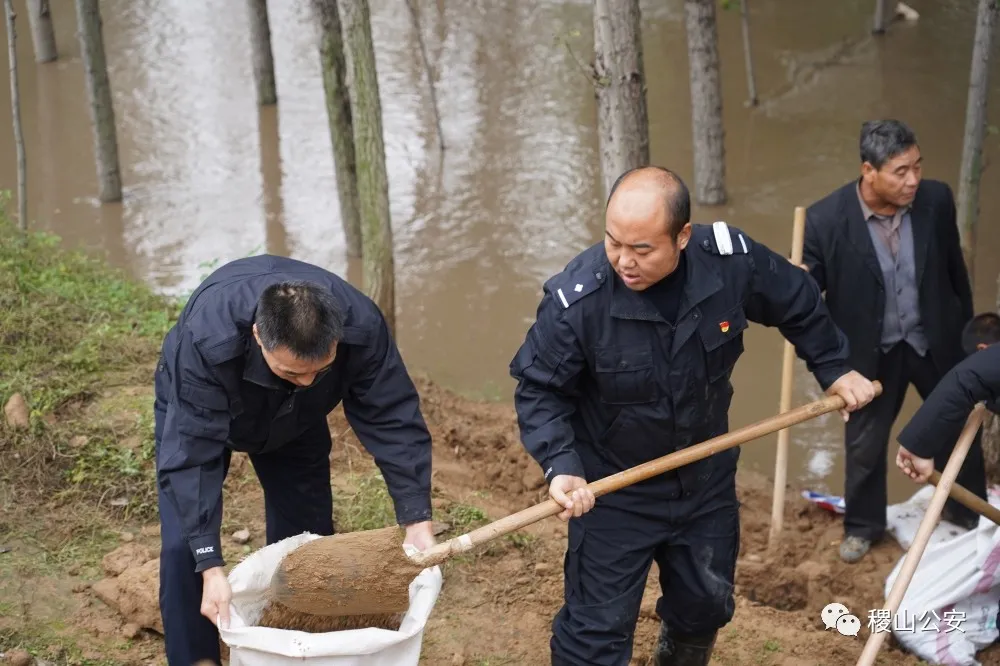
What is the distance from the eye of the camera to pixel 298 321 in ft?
9.53

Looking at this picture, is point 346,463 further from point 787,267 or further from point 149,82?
point 149,82

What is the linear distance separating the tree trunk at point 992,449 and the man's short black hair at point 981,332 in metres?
1.20

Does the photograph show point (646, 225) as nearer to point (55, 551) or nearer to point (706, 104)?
point (55, 551)

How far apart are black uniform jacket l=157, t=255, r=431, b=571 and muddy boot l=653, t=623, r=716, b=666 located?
100 centimetres

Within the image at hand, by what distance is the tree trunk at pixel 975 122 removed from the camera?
6387 mm

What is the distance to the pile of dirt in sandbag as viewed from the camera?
404 centimetres

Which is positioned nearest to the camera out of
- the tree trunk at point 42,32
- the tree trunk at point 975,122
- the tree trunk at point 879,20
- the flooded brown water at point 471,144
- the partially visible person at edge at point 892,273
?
the partially visible person at edge at point 892,273

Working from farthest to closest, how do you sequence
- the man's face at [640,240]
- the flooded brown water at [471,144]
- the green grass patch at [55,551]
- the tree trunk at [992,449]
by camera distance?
the flooded brown water at [471,144] < the tree trunk at [992,449] < the green grass patch at [55,551] < the man's face at [640,240]

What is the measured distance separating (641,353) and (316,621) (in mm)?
1288

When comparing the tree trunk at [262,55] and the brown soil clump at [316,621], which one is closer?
the brown soil clump at [316,621]

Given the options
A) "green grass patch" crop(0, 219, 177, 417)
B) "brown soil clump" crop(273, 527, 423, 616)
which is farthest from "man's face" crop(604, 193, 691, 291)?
"green grass patch" crop(0, 219, 177, 417)

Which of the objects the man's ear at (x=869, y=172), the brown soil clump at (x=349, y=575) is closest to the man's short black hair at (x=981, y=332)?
the man's ear at (x=869, y=172)

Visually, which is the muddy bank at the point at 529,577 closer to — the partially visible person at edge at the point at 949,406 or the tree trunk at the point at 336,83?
the partially visible person at edge at the point at 949,406

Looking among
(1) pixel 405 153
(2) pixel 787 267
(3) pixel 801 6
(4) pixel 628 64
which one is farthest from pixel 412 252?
(3) pixel 801 6
